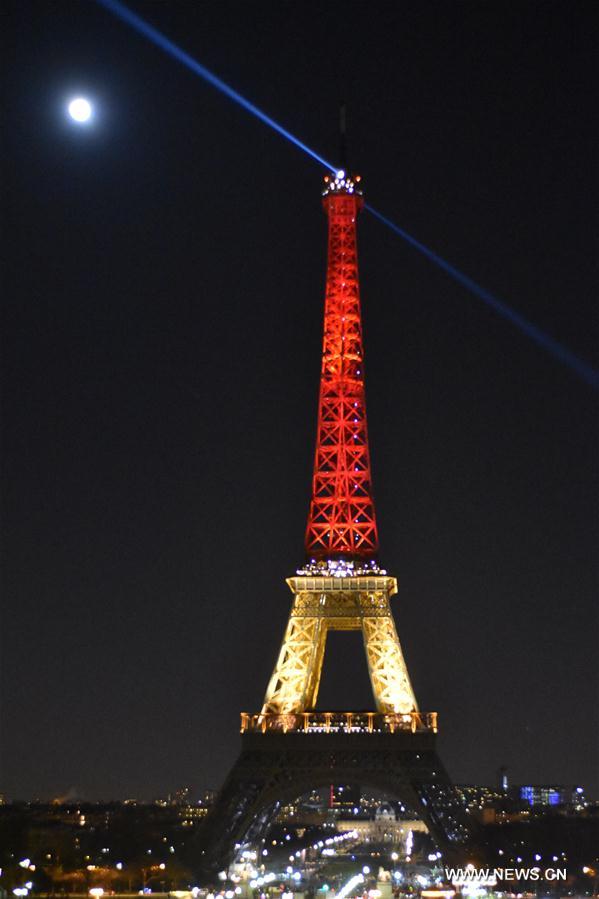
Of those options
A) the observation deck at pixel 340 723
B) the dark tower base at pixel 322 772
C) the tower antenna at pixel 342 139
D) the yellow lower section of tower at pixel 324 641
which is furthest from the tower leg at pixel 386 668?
the tower antenna at pixel 342 139

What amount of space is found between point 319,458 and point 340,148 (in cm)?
2188

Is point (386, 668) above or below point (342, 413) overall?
below

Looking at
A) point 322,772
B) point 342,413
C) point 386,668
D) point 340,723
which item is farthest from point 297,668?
point 342,413

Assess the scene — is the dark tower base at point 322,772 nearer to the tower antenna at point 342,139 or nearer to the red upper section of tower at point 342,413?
the red upper section of tower at point 342,413

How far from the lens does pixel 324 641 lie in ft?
275

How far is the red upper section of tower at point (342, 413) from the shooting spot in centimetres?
8481

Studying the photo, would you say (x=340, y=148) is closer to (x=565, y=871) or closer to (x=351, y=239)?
(x=351, y=239)

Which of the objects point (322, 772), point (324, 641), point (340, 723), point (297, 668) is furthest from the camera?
point (324, 641)

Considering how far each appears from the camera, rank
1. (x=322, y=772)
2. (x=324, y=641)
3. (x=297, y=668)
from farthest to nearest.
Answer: (x=324, y=641) → (x=297, y=668) → (x=322, y=772)

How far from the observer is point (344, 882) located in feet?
279

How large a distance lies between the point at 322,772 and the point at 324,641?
26.6 ft

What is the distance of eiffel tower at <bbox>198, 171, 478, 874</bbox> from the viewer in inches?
3068

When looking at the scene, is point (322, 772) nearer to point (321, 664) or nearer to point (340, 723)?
point (340, 723)

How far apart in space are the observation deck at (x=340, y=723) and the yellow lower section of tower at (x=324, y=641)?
62 cm
